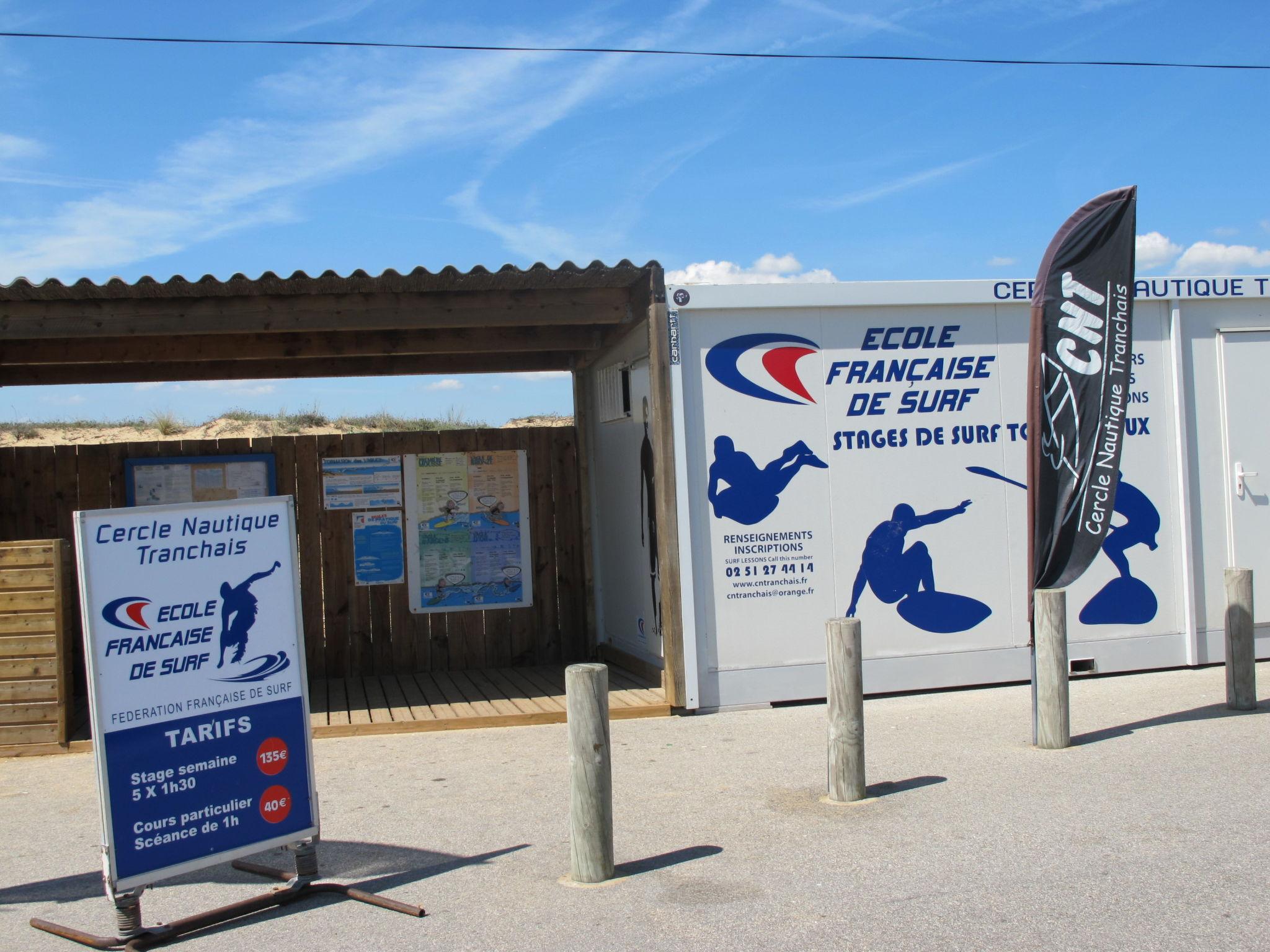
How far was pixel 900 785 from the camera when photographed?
6246 mm

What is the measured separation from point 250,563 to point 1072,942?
3.63 meters

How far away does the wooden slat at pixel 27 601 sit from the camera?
303 inches

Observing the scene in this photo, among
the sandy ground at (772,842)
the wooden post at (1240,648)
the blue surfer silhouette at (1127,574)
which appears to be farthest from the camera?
the blue surfer silhouette at (1127,574)

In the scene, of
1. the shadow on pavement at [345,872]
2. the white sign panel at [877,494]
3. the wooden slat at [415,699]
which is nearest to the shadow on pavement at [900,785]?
the shadow on pavement at [345,872]

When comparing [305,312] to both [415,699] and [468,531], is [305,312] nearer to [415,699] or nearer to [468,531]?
[415,699]

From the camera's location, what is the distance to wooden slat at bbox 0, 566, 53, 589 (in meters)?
7.69

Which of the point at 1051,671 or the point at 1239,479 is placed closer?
the point at 1051,671

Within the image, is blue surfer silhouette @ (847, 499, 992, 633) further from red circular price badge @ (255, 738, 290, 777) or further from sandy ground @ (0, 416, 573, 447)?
sandy ground @ (0, 416, 573, 447)

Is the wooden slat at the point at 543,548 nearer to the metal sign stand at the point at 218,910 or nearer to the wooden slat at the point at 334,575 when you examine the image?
the wooden slat at the point at 334,575

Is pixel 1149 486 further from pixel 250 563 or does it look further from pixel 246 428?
pixel 246 428

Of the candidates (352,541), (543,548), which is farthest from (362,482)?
(543,548)

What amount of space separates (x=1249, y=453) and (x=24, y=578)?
9258mm

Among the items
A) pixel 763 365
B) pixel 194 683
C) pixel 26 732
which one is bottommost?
pixel 26 732

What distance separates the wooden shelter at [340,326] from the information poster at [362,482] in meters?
0.96
